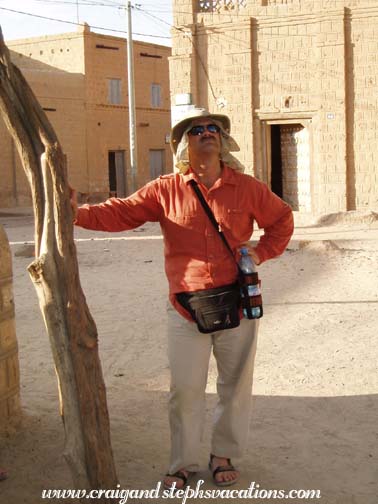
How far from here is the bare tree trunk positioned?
3.31m

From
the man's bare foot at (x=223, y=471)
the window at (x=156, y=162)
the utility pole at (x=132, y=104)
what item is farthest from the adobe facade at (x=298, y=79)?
the window at (x=156, y=162)

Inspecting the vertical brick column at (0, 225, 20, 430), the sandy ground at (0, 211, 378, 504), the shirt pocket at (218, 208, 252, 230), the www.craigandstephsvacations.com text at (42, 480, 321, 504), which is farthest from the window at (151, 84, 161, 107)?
the www.craigandstephsvacations.com text at (42, 480, 321, 504)

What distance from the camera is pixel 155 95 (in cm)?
3131

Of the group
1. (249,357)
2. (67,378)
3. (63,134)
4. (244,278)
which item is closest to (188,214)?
(244,278)

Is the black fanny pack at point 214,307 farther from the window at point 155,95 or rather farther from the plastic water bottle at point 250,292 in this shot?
the window at point 155,95

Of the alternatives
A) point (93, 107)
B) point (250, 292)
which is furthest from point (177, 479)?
point (93, 107)

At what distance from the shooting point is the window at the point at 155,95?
1228 inches

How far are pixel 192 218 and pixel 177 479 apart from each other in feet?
4.29

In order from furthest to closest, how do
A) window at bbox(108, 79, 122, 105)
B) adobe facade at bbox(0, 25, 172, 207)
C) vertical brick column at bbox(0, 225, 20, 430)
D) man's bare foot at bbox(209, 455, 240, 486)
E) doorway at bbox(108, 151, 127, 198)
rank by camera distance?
doorway at bbox(108, 151, 127, 198) < window at bbox(108, 79, 122, 105) < adobe facade at bbox(0, 25, 172, 207) < vertical brick column at bbox(0, 225, 20, 430) < man's bare foot at bbox(209, 455, 240, 486)

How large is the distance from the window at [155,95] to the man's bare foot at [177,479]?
28.2m

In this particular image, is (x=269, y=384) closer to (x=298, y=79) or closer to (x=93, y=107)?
(x=298, y=79)

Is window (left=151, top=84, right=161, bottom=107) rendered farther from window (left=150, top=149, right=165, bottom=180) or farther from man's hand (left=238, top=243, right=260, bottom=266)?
man's hand (left=238, top=243, right=260, bottom=266)

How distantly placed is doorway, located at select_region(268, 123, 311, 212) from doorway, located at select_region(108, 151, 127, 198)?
12.7 m

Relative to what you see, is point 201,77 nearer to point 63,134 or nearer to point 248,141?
point 248,141
